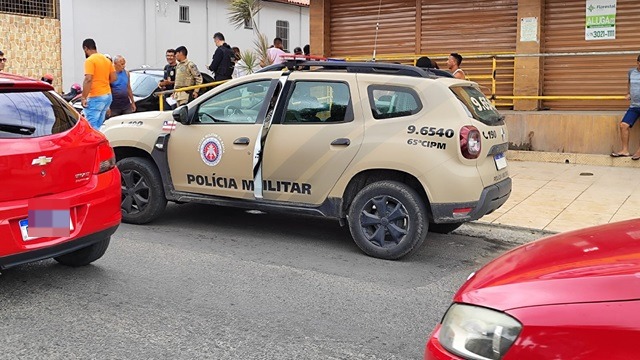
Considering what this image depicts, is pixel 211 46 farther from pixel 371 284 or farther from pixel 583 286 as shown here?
pixel 583 286

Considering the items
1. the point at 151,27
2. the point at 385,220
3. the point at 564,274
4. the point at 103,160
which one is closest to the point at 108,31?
the point at 151,27

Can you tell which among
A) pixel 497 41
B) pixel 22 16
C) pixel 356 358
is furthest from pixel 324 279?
pixel 22 16

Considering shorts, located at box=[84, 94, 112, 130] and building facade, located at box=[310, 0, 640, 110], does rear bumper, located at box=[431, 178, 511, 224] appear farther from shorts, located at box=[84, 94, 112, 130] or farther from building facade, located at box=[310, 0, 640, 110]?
shorts, located at box=[84, 94, 112, 130]

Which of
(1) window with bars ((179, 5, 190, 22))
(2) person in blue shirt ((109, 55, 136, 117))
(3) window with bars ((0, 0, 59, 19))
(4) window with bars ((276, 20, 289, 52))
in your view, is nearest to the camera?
(2) person in blue shirt ((109, 55, 136, 117))

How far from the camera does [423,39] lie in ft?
45.4

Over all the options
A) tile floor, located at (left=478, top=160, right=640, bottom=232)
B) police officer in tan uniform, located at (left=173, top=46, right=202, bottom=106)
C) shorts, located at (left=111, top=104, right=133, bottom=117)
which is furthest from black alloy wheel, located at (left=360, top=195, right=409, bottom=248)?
shorts, located at (left=111, top=104, right=133, bottom=117)

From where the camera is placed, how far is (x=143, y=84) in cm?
1424

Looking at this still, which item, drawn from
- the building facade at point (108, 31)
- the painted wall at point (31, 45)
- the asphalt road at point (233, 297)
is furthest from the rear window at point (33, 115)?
the building facade at point (108, 31)

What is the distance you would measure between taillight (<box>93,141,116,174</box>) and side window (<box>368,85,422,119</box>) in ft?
7.61

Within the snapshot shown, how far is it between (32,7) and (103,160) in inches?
699

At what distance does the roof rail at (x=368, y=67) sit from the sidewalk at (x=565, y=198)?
2050 mm

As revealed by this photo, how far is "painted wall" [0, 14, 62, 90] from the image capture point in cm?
1994

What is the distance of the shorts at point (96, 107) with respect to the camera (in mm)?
10602

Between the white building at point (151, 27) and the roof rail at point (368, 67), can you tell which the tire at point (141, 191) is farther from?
the white building at point (151, 27)
